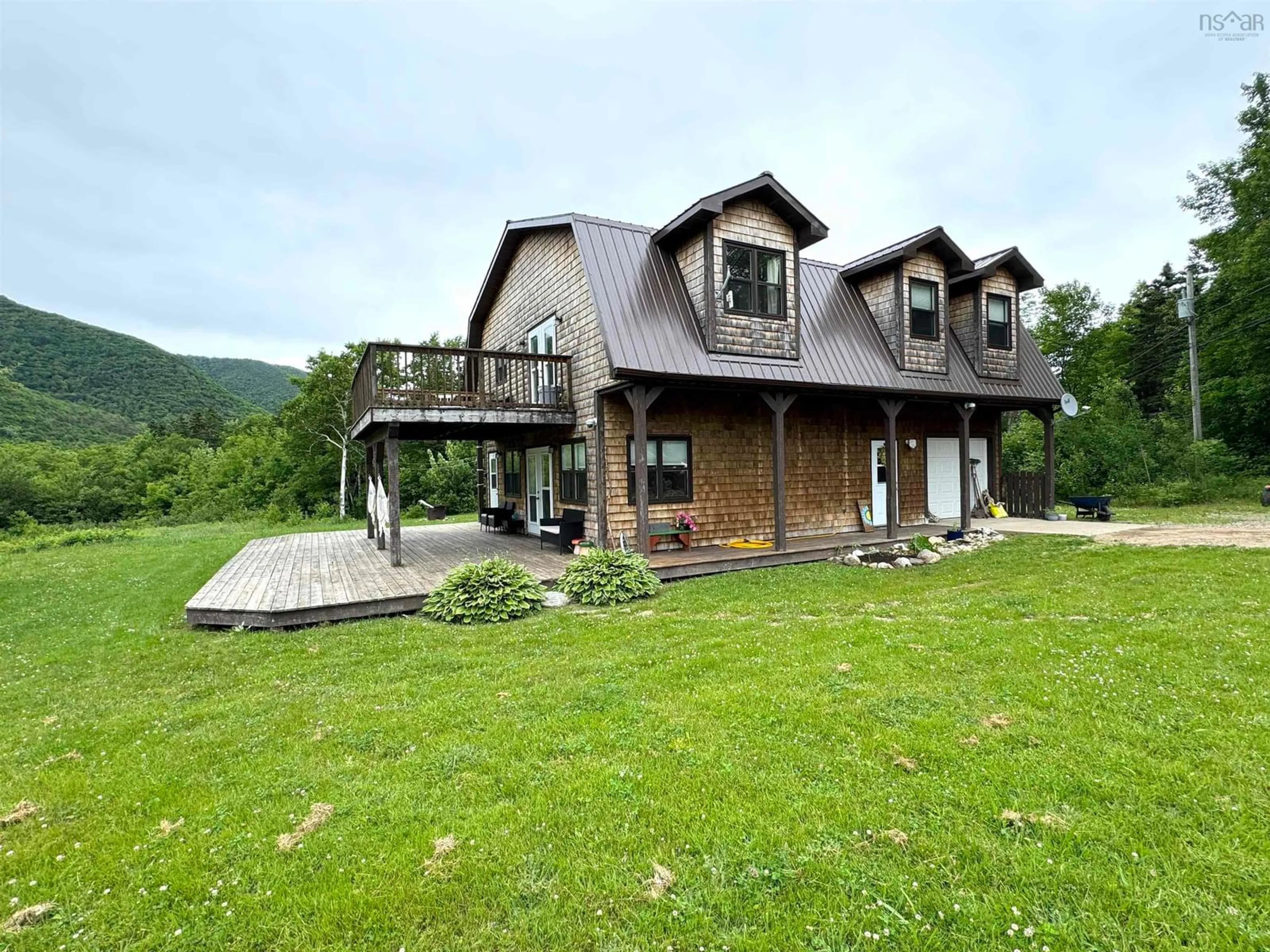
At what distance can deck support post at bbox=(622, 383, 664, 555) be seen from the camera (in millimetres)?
8898

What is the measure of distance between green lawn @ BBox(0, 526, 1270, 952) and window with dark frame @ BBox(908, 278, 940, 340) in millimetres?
7737

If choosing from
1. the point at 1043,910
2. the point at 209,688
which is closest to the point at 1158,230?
the point at 1043,910

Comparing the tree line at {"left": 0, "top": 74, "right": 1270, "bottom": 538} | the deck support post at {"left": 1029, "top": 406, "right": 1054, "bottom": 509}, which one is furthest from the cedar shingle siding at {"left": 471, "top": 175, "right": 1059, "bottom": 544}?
the tree line at {"left": 0, "top": 74, "right": 1270, "bottom": 538}

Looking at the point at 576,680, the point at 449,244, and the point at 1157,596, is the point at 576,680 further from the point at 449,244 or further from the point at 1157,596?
the point at 449,244

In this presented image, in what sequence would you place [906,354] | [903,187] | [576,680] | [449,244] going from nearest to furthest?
[576,680] → [906,354] → [903,187] → [449,244]

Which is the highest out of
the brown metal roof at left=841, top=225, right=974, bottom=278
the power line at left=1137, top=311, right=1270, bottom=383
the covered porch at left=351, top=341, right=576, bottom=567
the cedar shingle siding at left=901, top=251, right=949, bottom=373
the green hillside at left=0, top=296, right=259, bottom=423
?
the green hillside at left=0, top=296, right=259, bottom=423

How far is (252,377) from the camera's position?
66000mm

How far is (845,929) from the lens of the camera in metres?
2.02

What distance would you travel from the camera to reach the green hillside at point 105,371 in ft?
136

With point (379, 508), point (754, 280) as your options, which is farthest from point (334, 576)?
point (754, 280)

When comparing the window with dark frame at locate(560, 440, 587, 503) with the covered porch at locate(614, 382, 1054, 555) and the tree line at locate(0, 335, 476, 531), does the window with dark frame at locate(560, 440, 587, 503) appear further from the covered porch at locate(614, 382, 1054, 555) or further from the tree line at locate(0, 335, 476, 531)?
the tree line at locate(0, 335, 476, 531)

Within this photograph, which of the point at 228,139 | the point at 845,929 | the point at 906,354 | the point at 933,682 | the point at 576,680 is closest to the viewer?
the point at 845,929

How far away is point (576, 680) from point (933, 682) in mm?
2684

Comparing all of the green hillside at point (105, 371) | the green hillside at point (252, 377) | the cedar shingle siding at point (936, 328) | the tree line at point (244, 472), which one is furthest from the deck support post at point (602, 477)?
the green hillside at point (252, 377)
